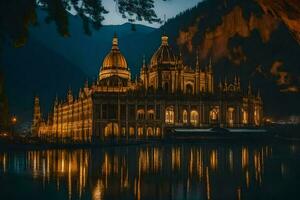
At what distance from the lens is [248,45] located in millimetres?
124625

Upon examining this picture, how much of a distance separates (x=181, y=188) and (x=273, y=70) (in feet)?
338

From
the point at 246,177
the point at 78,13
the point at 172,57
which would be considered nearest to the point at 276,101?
the point at 172,57

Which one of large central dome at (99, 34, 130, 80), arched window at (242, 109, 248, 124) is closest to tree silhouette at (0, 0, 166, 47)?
arched window at (242, 109, 248, 124)

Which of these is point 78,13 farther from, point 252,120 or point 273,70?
point 273,70

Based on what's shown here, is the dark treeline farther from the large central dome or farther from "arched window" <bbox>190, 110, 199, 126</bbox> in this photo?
the large central dome

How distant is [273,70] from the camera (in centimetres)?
11594

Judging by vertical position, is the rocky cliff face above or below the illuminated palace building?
above

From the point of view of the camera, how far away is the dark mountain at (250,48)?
113688 millimetres

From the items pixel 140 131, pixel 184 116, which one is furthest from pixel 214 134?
pixel 140 131

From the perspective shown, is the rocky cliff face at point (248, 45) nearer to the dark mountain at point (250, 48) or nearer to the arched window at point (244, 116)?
the dark mountain at point (250, 48)

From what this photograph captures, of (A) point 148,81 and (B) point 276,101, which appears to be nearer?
(A) point 148,81

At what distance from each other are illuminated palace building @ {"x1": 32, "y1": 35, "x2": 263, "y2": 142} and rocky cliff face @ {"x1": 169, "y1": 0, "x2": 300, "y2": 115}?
14.4 m

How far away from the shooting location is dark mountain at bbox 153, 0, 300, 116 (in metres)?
114

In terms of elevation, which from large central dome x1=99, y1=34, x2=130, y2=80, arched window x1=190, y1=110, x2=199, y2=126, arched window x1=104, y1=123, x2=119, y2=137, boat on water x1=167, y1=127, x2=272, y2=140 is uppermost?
large central dome x1=99, y1=34, x2=130, y2=80
